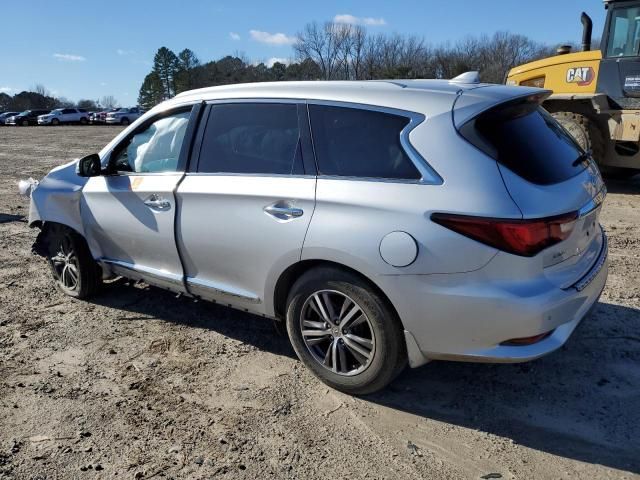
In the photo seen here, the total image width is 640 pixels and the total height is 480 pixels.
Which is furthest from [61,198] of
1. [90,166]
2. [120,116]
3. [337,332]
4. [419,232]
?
[120,116]

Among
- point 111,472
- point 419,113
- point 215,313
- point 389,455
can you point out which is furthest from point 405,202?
point 215,313

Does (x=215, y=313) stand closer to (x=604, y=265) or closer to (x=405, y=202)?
(x=405, y=202)

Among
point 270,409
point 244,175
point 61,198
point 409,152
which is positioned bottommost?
point 270,409

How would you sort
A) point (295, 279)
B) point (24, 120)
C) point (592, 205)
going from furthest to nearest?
1. point (24, 120)
2. point (295, 279)
3. point (592, 205)

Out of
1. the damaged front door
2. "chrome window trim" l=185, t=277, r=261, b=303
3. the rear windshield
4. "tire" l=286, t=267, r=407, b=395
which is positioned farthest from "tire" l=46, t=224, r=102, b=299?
→ the rear windshield

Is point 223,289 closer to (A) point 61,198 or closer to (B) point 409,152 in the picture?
(B) point 409,152

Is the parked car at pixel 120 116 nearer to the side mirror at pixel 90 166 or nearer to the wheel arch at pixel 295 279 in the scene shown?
the side mirror at pixel 90 166

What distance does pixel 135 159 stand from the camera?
4258 mm

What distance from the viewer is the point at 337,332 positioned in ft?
10.5

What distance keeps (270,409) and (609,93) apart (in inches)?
316

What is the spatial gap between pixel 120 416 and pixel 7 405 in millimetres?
754

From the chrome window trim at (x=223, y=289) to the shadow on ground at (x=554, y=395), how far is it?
56 cm

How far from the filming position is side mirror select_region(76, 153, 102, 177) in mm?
4289

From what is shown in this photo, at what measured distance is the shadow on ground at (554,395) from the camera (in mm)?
2828
